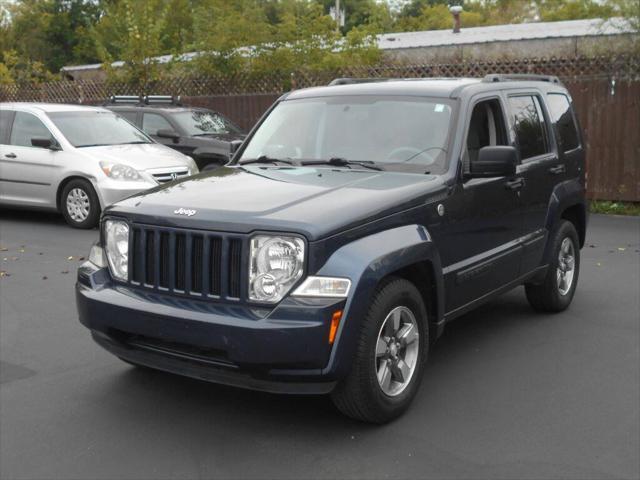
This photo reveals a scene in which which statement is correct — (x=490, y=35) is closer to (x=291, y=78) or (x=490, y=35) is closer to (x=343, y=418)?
(x=291, y=78)

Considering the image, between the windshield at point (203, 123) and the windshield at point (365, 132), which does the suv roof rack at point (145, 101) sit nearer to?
the windshield at point (203, 123)

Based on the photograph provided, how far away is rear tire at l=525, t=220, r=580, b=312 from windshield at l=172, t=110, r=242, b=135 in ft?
27.3

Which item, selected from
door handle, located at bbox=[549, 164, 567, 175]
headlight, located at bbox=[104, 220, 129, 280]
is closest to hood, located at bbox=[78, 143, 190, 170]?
door handle, located at bbox=[549, 164, 567, 175]

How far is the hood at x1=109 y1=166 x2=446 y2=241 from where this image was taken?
4.17m

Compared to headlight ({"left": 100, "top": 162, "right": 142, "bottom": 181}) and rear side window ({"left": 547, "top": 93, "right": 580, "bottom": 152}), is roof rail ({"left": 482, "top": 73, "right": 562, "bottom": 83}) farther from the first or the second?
headlight ({"left": 100, "top": 162, "right": 142, "bottom": 181})

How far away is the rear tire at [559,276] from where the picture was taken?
657 centimetres

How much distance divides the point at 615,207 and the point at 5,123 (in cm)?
925

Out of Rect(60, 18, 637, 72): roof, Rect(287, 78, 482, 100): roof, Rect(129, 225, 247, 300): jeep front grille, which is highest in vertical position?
Rect(60, 18, 637, 72): roof

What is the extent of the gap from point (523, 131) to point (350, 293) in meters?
2.76

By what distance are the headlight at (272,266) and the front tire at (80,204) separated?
286 inches

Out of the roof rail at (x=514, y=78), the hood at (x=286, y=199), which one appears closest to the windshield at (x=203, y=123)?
the roof rail at (x=514, y=78)

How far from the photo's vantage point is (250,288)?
13.5 ft

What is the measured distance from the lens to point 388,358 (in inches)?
176

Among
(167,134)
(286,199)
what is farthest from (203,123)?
(286,199)
